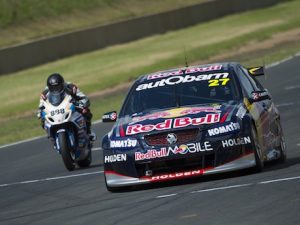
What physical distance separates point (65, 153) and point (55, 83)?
115 centimetres

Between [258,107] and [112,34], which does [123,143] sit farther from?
[112,34]

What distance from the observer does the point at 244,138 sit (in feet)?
41.9

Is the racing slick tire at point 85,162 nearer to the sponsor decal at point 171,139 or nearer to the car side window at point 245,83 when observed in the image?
the car side window at point 245,83

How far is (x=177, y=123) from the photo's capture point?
12844mm

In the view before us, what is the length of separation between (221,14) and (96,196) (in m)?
40.0

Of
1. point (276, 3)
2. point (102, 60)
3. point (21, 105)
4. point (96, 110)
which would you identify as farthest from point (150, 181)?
point (276, 3)

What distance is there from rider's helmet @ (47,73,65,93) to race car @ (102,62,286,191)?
3422mm

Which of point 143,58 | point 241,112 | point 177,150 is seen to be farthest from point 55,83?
point 143,58

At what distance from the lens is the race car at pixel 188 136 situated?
41.6 ft

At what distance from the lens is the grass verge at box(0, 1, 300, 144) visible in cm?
3350

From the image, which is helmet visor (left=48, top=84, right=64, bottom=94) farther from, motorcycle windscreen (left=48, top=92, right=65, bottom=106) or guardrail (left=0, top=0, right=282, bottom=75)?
guardrail (left=0, top=0, right=282, bottom=75)

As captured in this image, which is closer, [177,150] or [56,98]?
[177,150]

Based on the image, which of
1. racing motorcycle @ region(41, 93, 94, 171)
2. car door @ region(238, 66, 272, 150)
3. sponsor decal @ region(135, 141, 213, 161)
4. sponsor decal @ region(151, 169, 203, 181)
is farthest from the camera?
racing motorcycle @ region(41, 93, 94, 171)

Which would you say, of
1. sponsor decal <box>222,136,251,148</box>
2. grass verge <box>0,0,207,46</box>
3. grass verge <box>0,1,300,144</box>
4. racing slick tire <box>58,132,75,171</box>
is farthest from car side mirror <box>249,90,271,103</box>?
grass verge <box>0,0,207,46</box>
